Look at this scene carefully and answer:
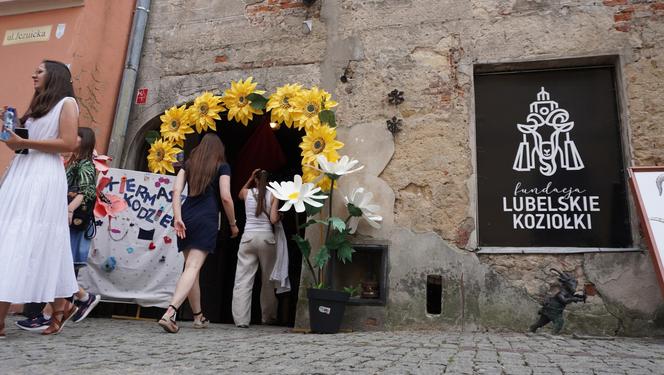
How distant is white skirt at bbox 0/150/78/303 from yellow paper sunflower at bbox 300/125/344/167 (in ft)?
7.01

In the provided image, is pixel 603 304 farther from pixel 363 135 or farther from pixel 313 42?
pixel 313 42

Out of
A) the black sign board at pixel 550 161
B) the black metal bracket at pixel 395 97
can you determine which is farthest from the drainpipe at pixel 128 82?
the black sign board at pixel 550 161

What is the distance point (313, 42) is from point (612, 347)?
403cm

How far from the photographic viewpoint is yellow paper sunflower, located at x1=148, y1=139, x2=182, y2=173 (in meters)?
5.25

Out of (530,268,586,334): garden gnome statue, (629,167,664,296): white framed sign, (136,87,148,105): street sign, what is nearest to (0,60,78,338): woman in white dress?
(136,87,148,105): street sign

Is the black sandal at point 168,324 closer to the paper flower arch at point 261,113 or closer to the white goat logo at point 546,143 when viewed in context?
the paper flower arch at point 261,113

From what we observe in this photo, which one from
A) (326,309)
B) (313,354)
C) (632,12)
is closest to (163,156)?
(326,309)

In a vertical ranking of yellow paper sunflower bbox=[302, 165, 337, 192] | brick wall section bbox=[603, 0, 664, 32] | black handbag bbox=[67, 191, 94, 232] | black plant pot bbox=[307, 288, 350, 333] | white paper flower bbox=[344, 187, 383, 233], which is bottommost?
black plant pot bbox=[307, 288, 350, 333]

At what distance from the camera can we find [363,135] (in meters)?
4.98

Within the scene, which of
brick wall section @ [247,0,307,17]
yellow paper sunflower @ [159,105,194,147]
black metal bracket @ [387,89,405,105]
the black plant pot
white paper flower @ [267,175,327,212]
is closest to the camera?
the black plant pot

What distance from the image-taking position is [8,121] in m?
3.13

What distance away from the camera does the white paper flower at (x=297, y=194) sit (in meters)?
4.35

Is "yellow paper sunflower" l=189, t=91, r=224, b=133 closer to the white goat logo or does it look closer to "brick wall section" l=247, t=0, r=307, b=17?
"brick wall section" l=247, t=0, r=307, b=17

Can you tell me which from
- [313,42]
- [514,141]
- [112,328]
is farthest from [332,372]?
[313,42]
